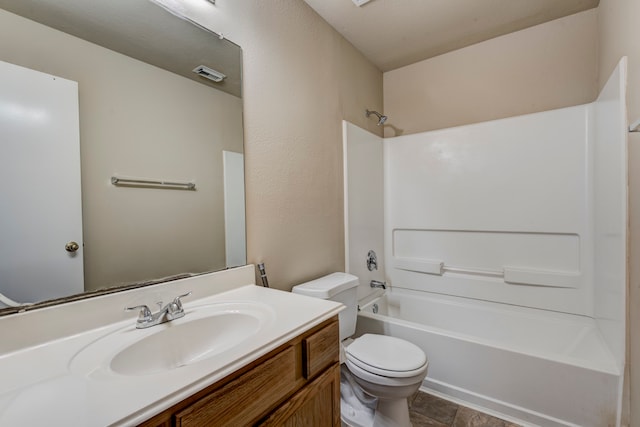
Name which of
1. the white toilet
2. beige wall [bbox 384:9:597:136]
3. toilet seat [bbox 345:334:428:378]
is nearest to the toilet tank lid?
the white toilet

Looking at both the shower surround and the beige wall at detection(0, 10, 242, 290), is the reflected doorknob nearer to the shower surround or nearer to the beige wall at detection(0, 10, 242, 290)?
the beige wall at detection(0, 10, 242, 290)

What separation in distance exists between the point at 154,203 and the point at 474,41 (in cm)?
255

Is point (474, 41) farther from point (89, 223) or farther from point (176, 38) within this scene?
point (89, 223)

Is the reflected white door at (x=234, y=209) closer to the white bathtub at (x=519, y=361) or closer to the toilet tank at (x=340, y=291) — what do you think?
the toilet tank at (x=340, y=291)

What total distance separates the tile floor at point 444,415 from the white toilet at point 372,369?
24 centimetres

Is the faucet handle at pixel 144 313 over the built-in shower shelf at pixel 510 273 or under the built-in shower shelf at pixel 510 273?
over

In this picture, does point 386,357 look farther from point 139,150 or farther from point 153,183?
point 139,150

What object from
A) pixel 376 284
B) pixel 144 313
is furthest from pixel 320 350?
pixel 376 284

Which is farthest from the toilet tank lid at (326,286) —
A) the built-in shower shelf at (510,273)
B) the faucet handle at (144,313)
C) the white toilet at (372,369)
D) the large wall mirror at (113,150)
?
the built-in shower shelf at (510,273)

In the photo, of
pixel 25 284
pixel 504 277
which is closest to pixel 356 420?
pixel 504 277

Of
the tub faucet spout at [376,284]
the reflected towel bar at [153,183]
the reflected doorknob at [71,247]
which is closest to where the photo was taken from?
the reflected doorknob at [71,247]

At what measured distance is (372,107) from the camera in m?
2.52

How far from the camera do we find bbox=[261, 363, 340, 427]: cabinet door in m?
0.82

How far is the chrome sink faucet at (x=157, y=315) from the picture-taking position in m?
0.91
